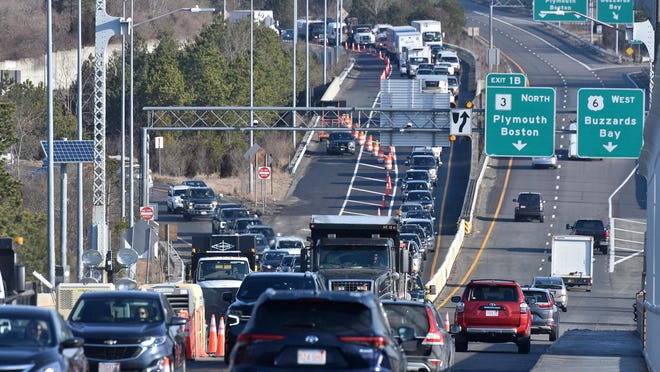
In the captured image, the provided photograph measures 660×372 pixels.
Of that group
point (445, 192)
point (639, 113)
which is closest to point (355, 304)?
point (639, 113)

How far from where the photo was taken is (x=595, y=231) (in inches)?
2564

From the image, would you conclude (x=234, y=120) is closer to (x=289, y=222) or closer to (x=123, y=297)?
(x=289, y=222)

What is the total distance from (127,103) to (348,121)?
42.5ft

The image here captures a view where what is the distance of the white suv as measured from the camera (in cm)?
7069

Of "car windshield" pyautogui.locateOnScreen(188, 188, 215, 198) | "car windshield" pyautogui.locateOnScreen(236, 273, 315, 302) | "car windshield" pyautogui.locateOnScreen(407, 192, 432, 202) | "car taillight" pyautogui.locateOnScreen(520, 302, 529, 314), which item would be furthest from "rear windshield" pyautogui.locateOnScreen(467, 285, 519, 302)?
"car windshield" pyautogui.locateOnScreen(188, 188, 215, 198)

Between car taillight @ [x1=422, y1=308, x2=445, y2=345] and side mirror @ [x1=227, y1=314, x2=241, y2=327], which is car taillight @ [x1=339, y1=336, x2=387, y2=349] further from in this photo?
side mirror @ [x1=227, y1=314, x2=241, y2=327]

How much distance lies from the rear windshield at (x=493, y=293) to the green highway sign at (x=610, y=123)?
40.9ft

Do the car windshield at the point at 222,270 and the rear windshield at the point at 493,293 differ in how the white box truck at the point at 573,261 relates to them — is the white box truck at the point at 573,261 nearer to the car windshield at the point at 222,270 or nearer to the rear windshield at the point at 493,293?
the car windshield at the point at 222,270

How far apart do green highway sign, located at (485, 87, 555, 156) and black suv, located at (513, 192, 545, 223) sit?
23.6m

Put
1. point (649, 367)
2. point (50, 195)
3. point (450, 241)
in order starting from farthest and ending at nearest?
point (450, 241) → point (50, 195) → point (649, 367)

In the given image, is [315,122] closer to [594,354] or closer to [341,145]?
[341,145]

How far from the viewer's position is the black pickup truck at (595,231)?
64.8m

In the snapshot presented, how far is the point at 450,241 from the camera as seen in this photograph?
65.5 m

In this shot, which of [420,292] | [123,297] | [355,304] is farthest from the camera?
[420,292]
